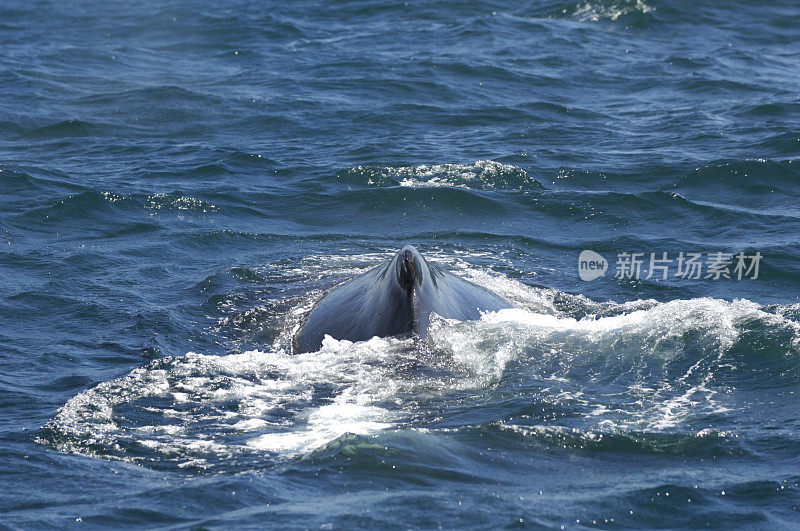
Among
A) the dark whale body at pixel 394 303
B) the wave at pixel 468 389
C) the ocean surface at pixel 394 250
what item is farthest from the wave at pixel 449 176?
the wave at pixel 468 389

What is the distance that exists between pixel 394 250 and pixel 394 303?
442cm

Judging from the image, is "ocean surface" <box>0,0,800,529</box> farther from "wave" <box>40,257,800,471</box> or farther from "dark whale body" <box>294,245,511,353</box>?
"dark whale body" <box>294,245,511,353</box>

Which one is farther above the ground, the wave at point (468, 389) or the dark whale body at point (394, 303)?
the dark whale body at point (394, 303)

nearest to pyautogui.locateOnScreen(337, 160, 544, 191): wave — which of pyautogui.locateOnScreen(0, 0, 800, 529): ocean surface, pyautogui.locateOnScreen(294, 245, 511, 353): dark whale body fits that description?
pyautogui.locateOnScreen(0, 0, 800, 529): ocean surface

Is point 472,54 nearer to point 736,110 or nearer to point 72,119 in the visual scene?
point 736,110

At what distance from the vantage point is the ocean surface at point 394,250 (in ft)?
23.6

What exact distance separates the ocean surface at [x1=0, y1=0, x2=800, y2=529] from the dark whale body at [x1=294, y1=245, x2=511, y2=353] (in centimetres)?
19

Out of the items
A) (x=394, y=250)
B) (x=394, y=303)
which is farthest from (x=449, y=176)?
(x=394, y=303)

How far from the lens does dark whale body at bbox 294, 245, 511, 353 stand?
358 inches

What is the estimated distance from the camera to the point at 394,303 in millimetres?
9188

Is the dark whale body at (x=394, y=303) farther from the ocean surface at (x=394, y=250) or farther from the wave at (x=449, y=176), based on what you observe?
the wave at (x=449, y=176)

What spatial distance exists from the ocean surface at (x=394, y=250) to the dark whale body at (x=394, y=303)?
195 mm

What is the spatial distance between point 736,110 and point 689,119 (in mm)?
1151

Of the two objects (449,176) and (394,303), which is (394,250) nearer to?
(449,176)
